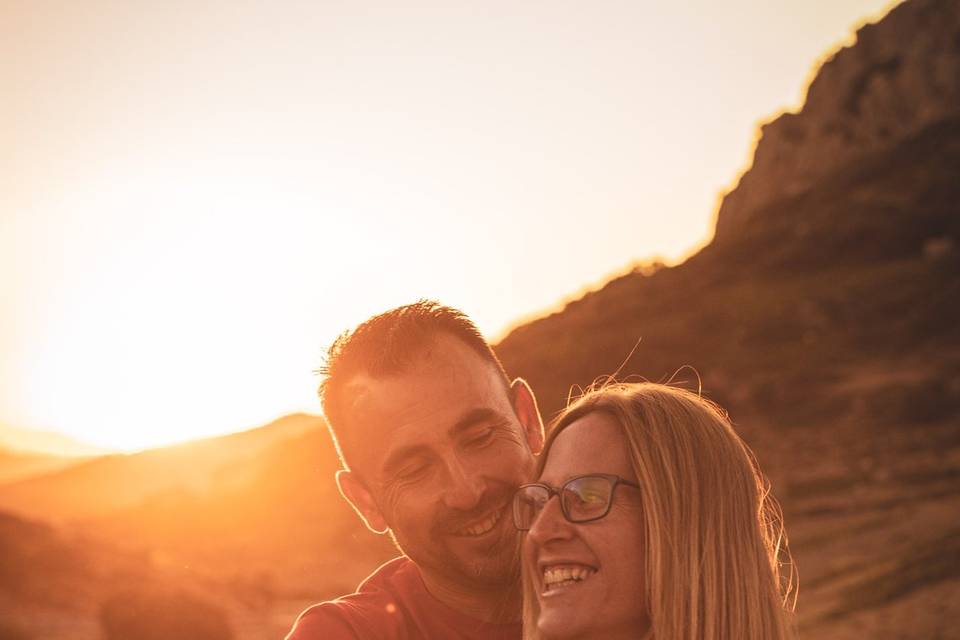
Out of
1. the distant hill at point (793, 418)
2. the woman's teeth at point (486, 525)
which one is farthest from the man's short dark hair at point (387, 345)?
Answer: the distant hill at point (793, 418)

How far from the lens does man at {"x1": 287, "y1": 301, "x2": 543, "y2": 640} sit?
158 inches

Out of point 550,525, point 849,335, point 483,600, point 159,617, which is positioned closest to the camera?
point 550,525

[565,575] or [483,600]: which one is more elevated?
[565,575]

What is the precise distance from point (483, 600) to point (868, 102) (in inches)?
4093

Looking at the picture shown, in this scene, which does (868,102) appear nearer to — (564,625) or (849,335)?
(849,335)

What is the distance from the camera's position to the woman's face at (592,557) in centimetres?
304

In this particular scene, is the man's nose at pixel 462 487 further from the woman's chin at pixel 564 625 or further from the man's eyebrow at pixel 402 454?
the woman's chin at pixel 564 625

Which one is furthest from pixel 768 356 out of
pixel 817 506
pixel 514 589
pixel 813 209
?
pixel 514 589

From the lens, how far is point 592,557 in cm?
311

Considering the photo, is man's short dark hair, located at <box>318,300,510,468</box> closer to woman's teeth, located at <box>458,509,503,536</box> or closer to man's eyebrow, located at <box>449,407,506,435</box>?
man's eyebrow, located at <box>449,407,506,435</box>

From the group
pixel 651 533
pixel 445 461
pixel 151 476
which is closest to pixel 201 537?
pixel 151 476

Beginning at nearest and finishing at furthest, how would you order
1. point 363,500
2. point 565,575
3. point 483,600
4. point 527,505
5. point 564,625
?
point 564,625, point 565,575, point 527,505, point 483,600, point 363,500

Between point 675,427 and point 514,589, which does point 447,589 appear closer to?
point 514,589

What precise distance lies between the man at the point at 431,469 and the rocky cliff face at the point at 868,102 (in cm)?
7821
